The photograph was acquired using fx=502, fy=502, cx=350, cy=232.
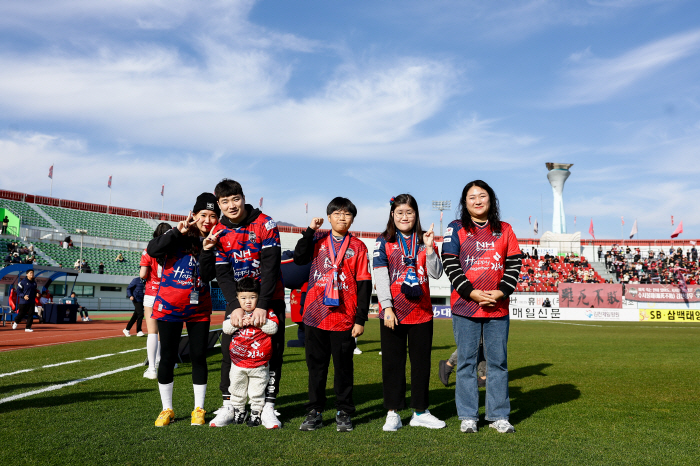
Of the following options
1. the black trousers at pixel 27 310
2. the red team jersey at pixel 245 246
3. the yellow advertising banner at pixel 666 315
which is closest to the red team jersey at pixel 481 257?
the red team jersey at pixel 245 246

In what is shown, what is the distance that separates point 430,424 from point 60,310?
20.1 m

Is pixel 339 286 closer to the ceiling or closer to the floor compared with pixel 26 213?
closer to the floor

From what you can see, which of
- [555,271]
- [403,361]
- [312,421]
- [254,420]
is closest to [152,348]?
[254,420]

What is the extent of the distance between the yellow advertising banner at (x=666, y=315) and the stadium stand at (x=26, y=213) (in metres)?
44.3

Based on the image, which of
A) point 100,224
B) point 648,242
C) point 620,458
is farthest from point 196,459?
point 648,242

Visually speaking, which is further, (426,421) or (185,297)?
(185,297)

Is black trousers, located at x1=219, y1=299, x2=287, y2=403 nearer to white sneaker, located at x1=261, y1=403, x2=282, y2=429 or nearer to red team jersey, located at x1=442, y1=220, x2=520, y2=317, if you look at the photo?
white sneaker, located at x1=261, y1=403, x2=282, y2=429

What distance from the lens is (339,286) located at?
408cm

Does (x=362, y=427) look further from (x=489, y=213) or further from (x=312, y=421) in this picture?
(x=489, y=213)

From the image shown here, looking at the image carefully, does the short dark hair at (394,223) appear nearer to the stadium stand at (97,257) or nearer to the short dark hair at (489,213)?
the short dark hair at (489,213)

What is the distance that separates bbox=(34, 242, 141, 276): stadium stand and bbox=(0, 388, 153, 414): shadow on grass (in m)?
37.3

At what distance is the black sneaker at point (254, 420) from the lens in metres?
3.96

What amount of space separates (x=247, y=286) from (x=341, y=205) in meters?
1.01

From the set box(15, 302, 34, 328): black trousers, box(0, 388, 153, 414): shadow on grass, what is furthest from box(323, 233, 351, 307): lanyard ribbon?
box(15, 302, 34, 328): black trousers
